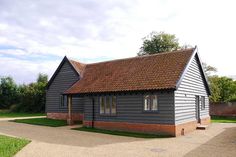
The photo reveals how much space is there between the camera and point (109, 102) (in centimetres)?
2288

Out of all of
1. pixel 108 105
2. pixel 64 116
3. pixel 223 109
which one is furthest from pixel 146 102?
pixel 223 109

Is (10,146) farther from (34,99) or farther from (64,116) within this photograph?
(34,99)

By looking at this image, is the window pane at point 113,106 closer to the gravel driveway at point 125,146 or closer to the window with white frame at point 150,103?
the window with white frame at point 150,103

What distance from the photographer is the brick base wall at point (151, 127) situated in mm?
19172

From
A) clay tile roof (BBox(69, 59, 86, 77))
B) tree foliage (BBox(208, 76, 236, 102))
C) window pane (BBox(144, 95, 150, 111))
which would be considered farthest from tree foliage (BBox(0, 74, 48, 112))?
window pane (BBox(144, 95, 150, 111))

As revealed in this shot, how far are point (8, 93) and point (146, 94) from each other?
43296mm

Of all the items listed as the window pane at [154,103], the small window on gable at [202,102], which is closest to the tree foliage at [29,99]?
the small window on gable at [202,102]

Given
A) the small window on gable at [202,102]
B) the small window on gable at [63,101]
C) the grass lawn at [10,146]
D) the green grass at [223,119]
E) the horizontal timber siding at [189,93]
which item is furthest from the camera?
the green grass at [223,119]

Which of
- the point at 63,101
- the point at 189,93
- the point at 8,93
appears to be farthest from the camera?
the point at 8,93

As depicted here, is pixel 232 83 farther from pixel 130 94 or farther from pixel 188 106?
pixel 130 94

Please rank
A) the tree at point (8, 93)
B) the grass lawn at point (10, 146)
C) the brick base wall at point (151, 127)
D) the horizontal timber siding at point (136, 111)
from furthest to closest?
the tree at point (8, 93) → the horizontal timber siding at point (136, 111) → the brick base wall at point (151, 127) → the grass lawn at point (10, 146)

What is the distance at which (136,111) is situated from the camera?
2086cm

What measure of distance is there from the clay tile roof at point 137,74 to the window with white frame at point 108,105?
777 mm

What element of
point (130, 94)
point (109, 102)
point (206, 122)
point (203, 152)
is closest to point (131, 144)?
point (203, 152)
